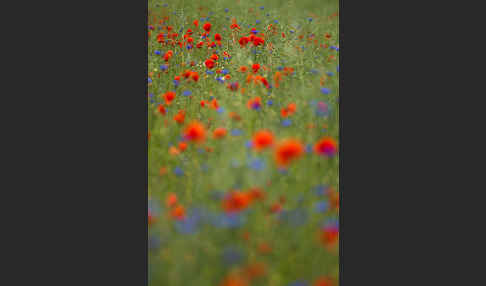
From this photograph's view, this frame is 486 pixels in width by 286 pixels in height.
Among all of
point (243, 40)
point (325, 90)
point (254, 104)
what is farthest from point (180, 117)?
point (243, 40)

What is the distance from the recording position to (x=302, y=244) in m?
1.58

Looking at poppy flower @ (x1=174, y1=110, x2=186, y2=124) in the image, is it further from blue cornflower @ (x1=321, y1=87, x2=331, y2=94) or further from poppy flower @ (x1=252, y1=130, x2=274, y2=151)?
blue cornflower @ (x1=321, y1=87, x2=331, y2=94)

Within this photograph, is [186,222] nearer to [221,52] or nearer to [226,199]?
[226,199]

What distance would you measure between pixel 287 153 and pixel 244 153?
30 centimetres

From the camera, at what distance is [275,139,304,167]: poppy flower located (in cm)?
158

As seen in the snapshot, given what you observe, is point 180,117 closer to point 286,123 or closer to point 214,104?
point 214,104

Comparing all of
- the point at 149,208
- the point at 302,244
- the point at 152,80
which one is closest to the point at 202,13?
the point at 152,80

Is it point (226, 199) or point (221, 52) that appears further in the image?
point (221, 52)

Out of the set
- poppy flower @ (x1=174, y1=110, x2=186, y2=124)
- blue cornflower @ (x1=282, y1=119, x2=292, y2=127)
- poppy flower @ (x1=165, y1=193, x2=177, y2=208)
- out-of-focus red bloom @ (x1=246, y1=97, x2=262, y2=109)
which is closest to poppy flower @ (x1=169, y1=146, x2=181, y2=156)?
poppy flower @ (x1=174, y1=110, x2=186, y2=124)

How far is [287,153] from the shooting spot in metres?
1.57

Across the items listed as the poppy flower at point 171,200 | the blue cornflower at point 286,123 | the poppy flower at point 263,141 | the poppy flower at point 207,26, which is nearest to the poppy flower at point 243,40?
the poppy flower at point 207,26

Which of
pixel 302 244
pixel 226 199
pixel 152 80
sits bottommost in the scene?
pixel 302 244

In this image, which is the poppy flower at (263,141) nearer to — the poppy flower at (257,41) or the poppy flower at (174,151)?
the poppy flower at (174,151)

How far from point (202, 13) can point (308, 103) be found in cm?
150
